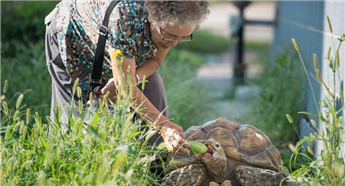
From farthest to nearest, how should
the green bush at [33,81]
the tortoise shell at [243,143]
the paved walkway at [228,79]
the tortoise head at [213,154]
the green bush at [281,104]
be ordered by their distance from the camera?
the paved walkway at [228,79] → the green bush at [281,104] → the green bush at [33,81] → the tortoise shell at [243,143] → the tortoise head at [213,154]

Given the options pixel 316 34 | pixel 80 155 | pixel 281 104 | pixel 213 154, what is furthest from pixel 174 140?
pixel 281 104

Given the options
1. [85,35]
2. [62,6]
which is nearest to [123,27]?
[85,35]

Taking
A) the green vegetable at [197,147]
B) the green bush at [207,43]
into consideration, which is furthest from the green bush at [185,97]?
the green bush at [207,43]

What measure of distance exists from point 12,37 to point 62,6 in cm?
376

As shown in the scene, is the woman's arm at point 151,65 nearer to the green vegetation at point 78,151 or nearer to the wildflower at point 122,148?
the green vegetation at point 78,151

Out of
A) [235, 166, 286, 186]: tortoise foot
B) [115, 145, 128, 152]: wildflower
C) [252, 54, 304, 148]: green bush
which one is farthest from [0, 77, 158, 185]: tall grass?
[252, 54, 304, 148]: green bush

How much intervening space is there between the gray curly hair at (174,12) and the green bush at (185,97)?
2.07 m

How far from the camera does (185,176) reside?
3051 mm

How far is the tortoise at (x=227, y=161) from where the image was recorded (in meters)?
3.05

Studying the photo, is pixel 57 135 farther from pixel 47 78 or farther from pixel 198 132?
pixel 47 78

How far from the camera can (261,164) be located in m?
3.19

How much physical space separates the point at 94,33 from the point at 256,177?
128 cm

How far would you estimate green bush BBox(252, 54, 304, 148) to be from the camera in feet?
17.2

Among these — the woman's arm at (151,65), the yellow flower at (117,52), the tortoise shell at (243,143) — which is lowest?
the tortoise shell at (243,143)
